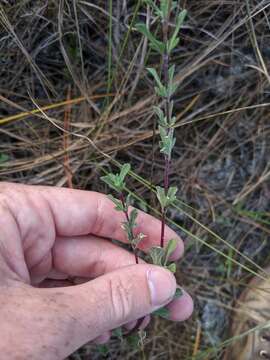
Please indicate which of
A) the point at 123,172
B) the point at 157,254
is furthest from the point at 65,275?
the point at 123,172

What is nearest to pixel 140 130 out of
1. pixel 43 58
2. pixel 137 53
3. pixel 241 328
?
pixel 137 53

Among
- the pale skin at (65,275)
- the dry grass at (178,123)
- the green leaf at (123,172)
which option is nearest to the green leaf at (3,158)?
the dry grass at (178,123)

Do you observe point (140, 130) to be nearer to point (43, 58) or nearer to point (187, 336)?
point (43, 58)

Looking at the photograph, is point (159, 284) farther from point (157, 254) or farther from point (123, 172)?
point (123, 172)

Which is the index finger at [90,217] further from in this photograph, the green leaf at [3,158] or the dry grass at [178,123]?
the green leaf at [3,158]

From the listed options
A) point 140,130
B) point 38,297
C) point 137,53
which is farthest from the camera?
point 140,130

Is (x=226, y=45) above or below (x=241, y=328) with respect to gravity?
above
